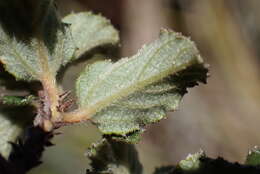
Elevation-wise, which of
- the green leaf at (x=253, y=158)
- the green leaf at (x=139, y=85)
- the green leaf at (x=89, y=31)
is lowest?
the green leaf at (x=253, y=158)

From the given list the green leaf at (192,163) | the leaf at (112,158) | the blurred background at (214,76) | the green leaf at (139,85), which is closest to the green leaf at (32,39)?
the green leaf at (139,85)

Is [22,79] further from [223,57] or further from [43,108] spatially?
[223,57]

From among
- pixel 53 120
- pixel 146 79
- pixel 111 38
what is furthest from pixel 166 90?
pixel 111 38

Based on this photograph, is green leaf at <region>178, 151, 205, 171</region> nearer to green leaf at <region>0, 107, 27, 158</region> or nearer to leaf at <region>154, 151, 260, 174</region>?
leaf at <region>154, 151, 260, 174</region>

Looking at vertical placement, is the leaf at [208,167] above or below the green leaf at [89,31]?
below

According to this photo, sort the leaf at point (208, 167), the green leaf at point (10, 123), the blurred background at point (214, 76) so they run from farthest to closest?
the blurred background at point (214, 76) → the green leaf at point (10, 123) → the leaf at point (208, 167)

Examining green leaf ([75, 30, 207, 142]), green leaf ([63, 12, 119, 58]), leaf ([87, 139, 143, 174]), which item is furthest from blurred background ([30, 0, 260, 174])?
green leaf ([75, 30, 207, 142])

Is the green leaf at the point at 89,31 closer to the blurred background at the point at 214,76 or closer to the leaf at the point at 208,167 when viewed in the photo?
the leaf at the point at 208,167


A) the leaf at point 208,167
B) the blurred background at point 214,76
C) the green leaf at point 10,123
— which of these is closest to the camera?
the leaf at point 208,167
